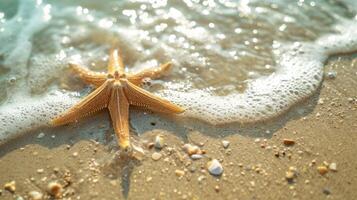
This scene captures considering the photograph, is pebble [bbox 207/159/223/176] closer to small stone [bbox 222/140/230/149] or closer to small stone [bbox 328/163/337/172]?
small stone [bbox 222/140/230/149]

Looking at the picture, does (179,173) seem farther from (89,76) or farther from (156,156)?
(89,76)

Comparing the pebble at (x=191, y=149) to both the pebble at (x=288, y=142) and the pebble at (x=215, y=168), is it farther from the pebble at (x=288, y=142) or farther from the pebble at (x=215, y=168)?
the pebble at (x=288, y=142)

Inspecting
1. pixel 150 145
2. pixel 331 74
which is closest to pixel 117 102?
pixel 150 145

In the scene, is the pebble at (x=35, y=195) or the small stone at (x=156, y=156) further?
the small stone at (x=156, y=156)

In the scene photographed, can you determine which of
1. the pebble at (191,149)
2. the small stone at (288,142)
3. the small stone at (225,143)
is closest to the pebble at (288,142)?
the small stone at (288,142)

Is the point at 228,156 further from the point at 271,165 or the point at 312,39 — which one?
the point at 312,39

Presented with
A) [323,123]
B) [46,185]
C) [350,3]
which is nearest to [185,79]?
[323,123]
